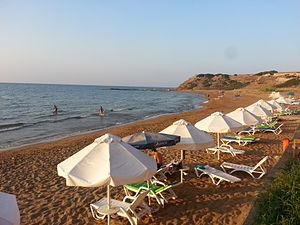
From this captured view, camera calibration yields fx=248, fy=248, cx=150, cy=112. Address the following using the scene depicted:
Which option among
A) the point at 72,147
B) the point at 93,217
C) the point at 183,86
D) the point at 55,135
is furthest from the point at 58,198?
the point at 183,86

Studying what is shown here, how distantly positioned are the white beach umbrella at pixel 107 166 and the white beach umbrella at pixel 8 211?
43.4 inches

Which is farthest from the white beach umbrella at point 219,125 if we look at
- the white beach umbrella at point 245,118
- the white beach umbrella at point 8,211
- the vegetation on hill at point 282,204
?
the white beach umbrella at point 8,211

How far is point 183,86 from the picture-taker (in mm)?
131000

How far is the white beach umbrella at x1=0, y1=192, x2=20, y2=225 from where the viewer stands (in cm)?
268

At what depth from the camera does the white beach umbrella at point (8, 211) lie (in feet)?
8.80

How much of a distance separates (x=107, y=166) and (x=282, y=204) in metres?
2.93

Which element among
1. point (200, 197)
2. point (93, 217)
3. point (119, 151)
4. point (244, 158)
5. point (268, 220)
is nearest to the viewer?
point (268, 220)

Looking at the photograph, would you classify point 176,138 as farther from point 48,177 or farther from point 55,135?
point 55,135

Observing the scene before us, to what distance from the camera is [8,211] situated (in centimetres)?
281

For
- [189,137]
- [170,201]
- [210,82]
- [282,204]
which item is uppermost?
[210,82]

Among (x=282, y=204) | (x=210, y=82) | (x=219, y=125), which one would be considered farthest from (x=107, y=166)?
(x=210, y=82)

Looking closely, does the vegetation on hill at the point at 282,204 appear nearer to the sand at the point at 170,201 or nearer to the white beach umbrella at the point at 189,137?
the sand at the point at 170,201

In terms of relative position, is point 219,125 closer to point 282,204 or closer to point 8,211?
point 282,204

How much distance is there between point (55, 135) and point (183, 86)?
11664 cm
